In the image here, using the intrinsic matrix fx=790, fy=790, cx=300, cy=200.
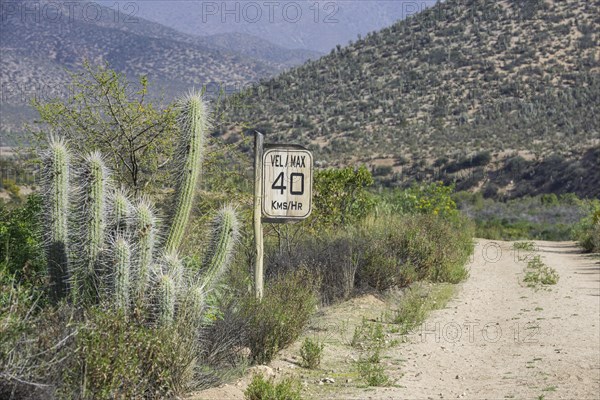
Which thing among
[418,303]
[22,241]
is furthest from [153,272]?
[418,303]

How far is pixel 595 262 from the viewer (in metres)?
17.5

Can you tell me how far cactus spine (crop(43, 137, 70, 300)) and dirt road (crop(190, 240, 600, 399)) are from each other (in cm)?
174

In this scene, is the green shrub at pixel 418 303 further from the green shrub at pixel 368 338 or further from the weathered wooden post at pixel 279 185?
the weathered wooden post at pixel 279 185

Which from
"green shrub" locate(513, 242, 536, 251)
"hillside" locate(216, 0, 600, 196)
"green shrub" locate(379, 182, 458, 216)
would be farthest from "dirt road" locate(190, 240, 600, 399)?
"hillside" locate(216, 0, 600, 196)

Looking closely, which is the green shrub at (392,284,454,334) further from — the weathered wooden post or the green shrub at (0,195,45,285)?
the green shrub at (0,195,45,285)

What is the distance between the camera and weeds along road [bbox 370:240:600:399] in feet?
23.8

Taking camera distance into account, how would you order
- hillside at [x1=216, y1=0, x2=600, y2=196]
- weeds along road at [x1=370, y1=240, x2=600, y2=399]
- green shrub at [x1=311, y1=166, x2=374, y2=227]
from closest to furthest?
1. weeds along road at [x1=370, y1=240, x2=600, y2=399]
2. green shrub at [x1=311, y1=166, x2=374, y2=227]
3. hillside at [x1=216, y1=0, x2=600, y2=196]

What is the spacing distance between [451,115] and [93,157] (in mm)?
43835

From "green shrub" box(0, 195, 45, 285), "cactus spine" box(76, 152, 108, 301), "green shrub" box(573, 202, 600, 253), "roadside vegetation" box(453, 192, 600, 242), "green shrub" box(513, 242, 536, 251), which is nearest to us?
"cactus spine" box(76, 152, 108, 301)

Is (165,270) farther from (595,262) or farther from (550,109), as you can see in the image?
(550,109)

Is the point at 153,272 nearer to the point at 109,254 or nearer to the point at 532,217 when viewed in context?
the point at 109,254

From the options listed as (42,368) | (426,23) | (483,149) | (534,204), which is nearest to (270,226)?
(42,368)

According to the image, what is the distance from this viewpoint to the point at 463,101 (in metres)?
49.5

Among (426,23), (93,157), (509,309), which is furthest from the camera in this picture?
(426,23)
